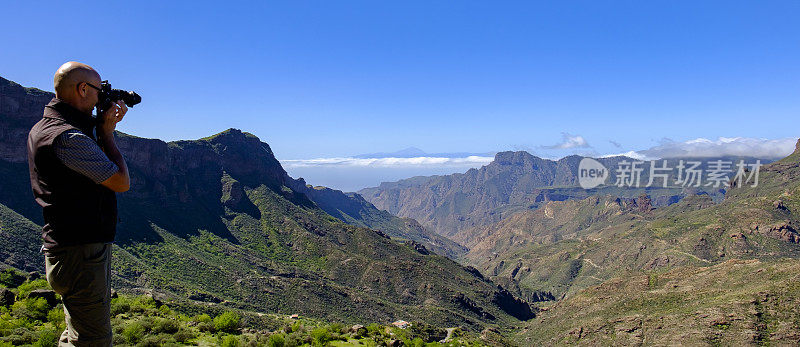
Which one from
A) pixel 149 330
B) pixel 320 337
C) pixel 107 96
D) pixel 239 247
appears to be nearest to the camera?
pixel 107 96

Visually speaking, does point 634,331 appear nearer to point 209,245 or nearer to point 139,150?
point 209,245

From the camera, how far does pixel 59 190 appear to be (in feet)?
15.0

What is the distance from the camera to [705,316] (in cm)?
5600

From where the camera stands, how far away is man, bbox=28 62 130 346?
14.8ft

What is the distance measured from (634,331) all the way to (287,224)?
281ft

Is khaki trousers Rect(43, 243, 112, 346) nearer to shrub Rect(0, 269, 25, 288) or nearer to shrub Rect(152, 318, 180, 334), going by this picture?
shrub Rect(152, 318, 180, 334)

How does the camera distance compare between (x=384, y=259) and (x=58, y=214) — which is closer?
(x=58, y=214)

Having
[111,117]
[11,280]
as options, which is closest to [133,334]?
[111,117]

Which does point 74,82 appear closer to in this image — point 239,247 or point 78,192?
point 78,192

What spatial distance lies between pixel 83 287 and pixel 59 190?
1.15 metres

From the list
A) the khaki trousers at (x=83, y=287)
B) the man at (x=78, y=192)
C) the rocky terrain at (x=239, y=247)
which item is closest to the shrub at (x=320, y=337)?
the khaki trousers at (x=83, y=287)

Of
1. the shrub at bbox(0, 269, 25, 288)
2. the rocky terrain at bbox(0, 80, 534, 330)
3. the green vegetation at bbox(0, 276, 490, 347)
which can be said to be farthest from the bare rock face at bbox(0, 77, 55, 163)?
the green vegetation at bbox(0, 276, 490, 347)

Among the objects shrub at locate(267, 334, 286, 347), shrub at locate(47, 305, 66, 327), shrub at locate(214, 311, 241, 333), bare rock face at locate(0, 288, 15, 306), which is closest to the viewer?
shrub at locate(47, 305, 66, 327)

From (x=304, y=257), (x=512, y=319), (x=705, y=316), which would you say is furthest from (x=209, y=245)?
(x=705, y=316)
